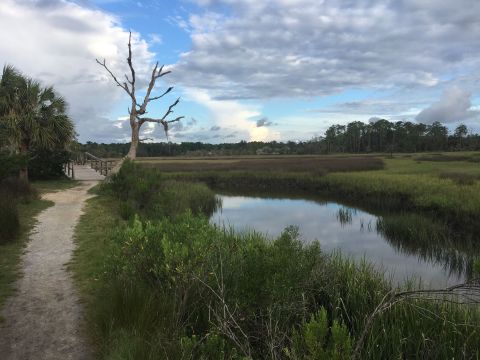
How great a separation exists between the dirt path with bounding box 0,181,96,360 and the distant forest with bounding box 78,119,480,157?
8378 cm

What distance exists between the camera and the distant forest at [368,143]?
97.1 metres

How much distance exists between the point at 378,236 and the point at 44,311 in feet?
44.2

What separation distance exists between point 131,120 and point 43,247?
14.5 m

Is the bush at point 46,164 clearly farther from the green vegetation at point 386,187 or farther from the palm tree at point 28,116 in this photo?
the green vegetation at point 386,187

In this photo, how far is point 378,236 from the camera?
54.0 feet

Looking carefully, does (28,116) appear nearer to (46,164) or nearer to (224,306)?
(46,164)

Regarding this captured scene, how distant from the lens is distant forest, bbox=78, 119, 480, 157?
9706 centimetres

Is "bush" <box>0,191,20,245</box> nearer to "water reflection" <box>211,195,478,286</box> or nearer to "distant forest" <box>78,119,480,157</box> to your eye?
"water reflection" <box>211,195,478,286</box>

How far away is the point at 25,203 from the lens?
14969 mm

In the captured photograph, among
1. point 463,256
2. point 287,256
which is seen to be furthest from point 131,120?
point 287,256

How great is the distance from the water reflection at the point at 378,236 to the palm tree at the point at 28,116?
955 cm

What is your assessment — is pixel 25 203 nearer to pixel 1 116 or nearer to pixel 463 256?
pixel 1 116

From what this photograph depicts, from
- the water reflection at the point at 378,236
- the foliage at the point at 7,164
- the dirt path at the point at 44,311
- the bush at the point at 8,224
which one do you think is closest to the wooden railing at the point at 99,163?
the water reflection at the point at 378,236

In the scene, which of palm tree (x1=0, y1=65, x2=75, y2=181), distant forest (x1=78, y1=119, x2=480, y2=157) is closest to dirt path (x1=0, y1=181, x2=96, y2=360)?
palm tree (x1=0, y1=65, x2=75, y2=181)
